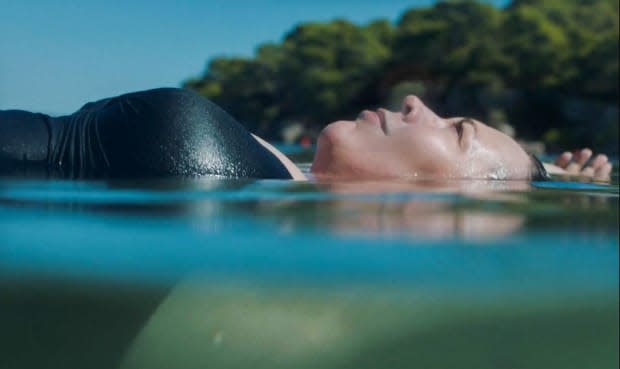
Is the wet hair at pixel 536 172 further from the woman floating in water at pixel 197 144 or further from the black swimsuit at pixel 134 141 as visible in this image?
the black swimsuit at pixel 134 141

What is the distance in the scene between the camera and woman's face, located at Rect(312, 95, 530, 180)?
4.05m

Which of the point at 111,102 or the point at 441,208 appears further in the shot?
the point at 111,102

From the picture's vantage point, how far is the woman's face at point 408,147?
405cm

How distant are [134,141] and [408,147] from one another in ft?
4.66

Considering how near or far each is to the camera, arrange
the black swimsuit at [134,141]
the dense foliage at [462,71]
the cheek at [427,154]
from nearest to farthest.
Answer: the black swimsuit at [134,141], the cheek at [427,154], the dense foliage at [462,71]

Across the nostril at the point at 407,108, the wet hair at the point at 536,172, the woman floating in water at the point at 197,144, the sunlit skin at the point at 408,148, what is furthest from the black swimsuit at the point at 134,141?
the wet hair at the point at 536,172

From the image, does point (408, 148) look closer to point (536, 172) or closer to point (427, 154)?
point (427, 154)

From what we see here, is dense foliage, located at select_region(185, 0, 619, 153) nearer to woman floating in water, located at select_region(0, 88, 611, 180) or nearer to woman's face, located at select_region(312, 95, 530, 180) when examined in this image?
woman's face, located at select_region(312, 95, 530, 180)

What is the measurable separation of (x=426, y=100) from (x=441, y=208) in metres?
33.4

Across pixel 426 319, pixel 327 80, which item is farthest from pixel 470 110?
pixel 426 319

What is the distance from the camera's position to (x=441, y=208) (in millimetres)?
2641

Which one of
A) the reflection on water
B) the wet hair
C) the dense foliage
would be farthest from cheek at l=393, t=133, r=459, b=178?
the dense foliage

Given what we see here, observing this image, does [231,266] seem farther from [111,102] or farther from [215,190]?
[111,102]

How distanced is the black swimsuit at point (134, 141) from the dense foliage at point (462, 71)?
20.7 metres
